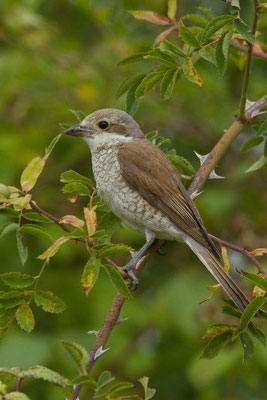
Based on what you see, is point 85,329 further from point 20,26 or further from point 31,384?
point 20,26

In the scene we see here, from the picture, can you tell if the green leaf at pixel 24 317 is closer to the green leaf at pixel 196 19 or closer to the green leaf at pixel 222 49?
the green leaf at pixel 222 49

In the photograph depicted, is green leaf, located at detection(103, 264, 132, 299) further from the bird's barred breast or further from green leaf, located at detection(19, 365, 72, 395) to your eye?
the bird's barred breast

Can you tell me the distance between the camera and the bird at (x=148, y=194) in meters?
3.17

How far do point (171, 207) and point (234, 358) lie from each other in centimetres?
119

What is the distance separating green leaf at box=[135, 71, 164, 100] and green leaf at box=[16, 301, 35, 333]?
93cm

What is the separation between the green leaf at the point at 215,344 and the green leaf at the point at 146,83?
0.96m

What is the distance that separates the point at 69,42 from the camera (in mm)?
6277

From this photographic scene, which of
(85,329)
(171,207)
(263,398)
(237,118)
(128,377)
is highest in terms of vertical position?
(237,118)

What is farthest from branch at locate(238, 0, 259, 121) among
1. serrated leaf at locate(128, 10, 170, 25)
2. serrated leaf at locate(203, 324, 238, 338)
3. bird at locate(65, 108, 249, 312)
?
serrated leaf at locate(203, 324, 238, 338)

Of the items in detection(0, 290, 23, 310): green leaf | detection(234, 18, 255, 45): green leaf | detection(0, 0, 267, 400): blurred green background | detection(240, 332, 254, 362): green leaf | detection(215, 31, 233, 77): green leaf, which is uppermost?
detection(234, 18, 255, 45): green leaf

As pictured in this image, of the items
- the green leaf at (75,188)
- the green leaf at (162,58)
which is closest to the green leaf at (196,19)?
the green leaf at (162,58)

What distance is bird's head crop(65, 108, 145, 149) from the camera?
3.66 m

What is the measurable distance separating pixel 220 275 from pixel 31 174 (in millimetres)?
923

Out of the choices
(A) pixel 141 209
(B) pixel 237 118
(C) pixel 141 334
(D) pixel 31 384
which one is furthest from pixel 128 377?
(B) pixel 237 118
